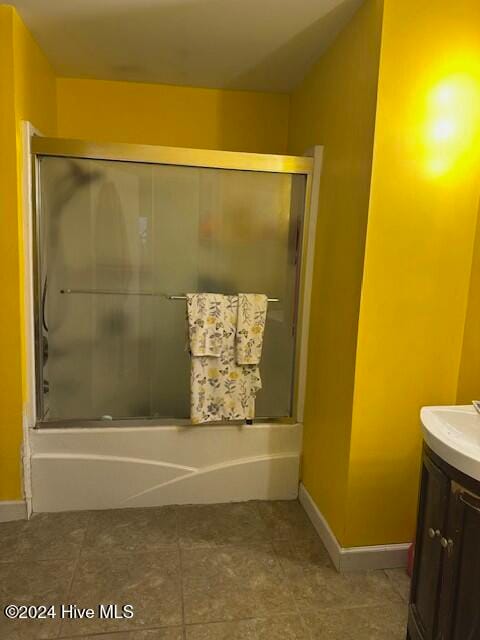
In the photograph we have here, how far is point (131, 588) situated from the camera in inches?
67.5

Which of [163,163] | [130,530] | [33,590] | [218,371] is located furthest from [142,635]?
[163,163]

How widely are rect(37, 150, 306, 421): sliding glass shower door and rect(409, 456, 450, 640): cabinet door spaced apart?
109cm

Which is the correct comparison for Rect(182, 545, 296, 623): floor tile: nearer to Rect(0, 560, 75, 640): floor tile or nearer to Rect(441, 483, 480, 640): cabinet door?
Rect(0, 560, 75, 640): floor tile

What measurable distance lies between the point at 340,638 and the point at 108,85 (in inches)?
113

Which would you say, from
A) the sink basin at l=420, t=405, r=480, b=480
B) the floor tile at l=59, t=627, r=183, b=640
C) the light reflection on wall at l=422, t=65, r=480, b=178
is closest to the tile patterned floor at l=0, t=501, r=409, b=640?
the floor tile at l=59, t=627, r=183, b=640

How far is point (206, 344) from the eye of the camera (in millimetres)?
2168

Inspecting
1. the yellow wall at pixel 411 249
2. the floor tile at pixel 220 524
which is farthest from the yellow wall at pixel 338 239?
the floor tile at pixel 220 524

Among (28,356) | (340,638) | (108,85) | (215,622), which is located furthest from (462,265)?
(108,85)

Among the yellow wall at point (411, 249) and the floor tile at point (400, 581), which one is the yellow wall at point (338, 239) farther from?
the floor tile at point (400, 581)

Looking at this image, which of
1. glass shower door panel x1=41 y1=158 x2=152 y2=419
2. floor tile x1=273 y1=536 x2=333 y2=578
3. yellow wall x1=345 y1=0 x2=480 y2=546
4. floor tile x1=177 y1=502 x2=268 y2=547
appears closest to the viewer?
yellow wall x1=345 y1=0 x2=480 y2=546

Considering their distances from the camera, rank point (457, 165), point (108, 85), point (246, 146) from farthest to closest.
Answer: point (246, 146)
point (108, 85)
point (457, 165)

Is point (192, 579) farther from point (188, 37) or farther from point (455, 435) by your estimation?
point (188, 37)

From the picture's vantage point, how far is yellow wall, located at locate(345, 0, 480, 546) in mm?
1604

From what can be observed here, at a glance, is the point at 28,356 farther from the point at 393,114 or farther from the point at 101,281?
the point at 393,114
